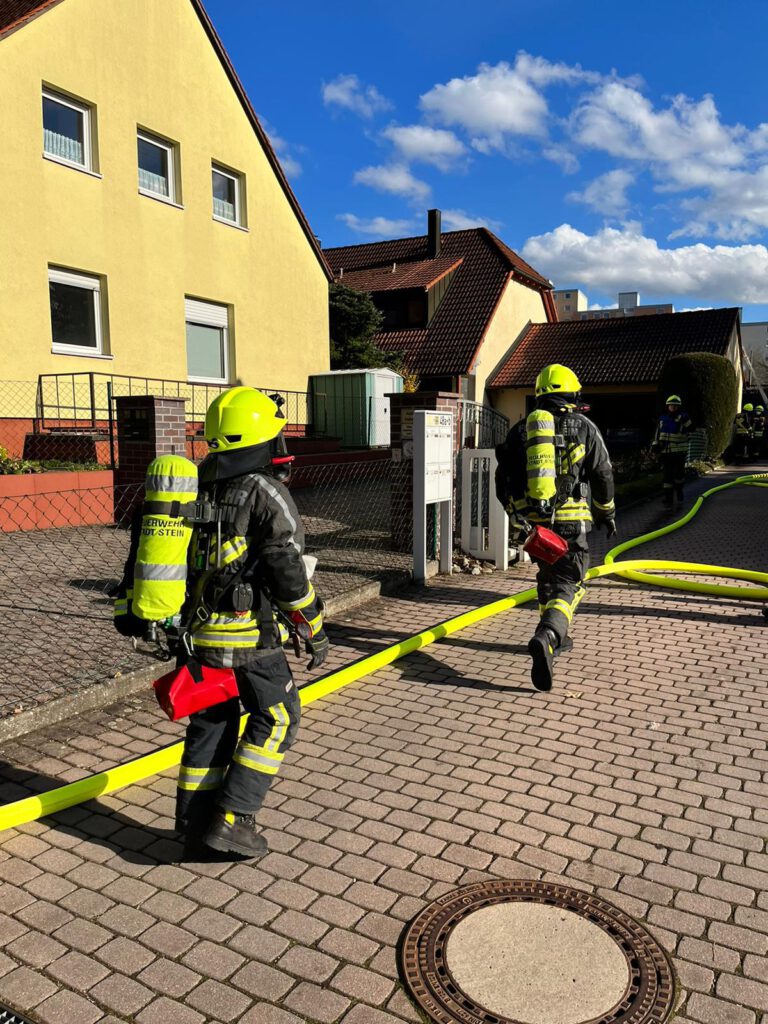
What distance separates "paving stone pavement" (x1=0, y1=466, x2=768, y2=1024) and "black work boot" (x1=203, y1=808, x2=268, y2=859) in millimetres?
70

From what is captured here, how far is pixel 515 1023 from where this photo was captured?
219cm

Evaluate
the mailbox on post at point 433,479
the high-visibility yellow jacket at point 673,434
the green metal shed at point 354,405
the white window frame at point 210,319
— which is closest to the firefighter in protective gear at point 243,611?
the mailbox on post at point 433,479

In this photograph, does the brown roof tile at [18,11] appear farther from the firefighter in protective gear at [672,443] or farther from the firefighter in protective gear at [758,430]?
the firefighter in protective gear at [758,430]

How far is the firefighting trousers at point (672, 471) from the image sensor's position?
12.2m

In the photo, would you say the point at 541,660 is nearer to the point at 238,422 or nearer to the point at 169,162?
the point at 238,422

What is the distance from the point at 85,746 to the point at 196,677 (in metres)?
1.46

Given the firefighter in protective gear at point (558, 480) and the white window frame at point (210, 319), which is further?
the white window frame at point (210, 319)

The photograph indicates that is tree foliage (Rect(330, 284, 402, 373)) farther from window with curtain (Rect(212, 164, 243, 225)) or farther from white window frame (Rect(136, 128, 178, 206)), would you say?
white window frame (Rect(136, 128, 178, 206))

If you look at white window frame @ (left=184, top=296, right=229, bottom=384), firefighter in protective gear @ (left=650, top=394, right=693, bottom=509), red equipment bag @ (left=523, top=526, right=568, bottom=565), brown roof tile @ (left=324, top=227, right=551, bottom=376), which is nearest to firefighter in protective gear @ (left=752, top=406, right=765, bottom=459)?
brown roof tile @ (left=324, top=227, right=551, bottom=376)

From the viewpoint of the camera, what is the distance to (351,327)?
22.8 metres

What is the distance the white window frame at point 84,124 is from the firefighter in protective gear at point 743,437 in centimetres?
1946

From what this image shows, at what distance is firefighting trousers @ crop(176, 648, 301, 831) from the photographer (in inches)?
117

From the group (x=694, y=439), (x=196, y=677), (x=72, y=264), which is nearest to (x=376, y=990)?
(x=196, y=677)

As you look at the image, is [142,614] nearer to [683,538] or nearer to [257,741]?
[257,741]
